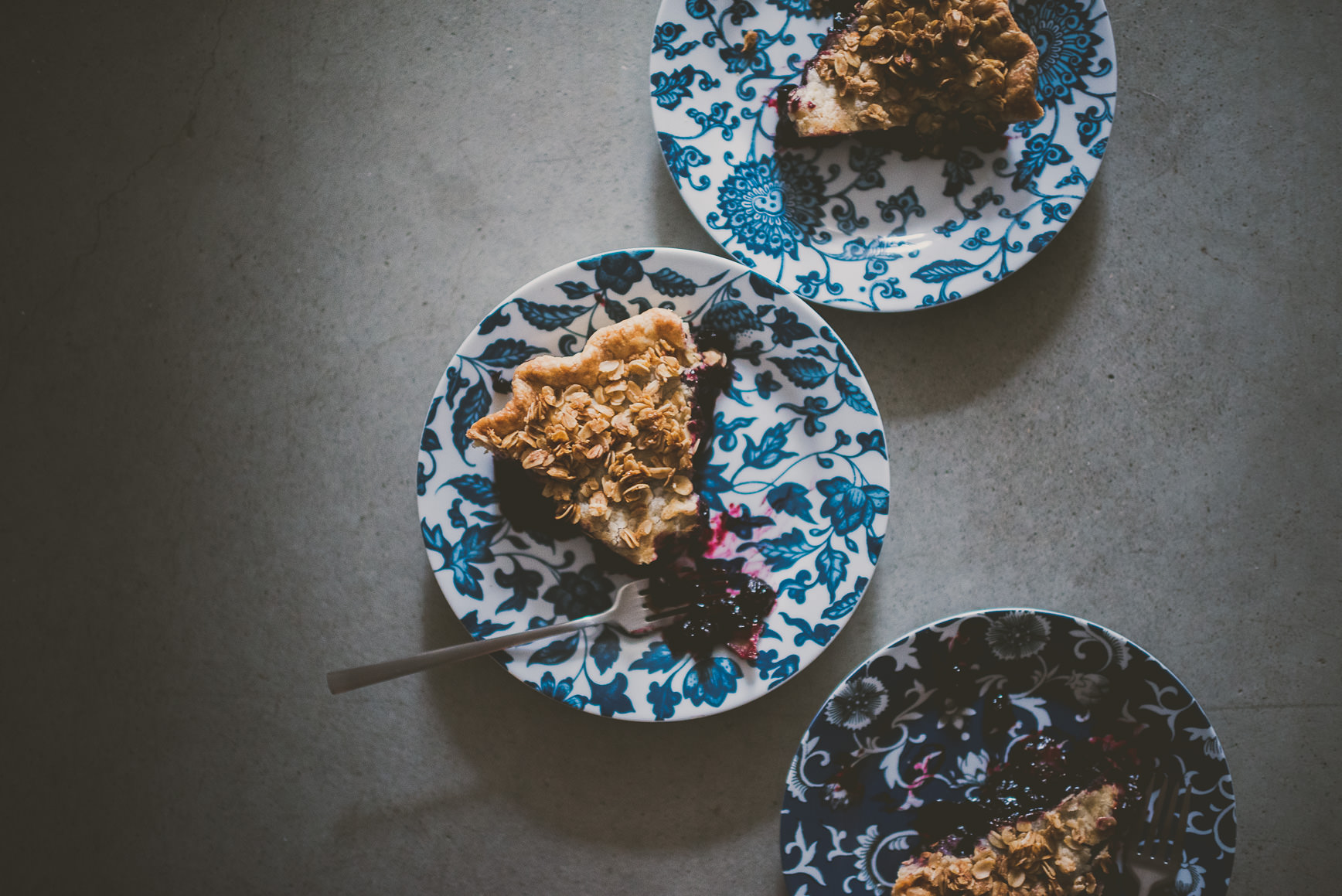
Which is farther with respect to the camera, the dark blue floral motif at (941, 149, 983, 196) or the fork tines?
the dark blue floral motif at (941, 149, 983, 196)

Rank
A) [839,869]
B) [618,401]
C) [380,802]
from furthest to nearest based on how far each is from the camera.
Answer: [380,802] → [839,869] → [618,401]

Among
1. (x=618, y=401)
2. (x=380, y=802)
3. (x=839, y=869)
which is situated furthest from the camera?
(x=380, y=802)

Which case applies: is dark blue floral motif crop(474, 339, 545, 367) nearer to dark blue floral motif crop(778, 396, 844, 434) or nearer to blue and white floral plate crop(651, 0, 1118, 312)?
blue and white floral plate crop(651, 0, 1118, 312)

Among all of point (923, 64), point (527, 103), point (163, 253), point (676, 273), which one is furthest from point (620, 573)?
point (163, 253)

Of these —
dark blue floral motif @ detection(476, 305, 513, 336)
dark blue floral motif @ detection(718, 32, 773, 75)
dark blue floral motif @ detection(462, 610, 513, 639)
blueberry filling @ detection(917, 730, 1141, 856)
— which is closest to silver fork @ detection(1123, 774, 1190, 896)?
blueberry filling @ detection(917, 730, 1141, 856)

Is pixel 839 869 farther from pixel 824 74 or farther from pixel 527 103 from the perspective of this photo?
pixel 527 103

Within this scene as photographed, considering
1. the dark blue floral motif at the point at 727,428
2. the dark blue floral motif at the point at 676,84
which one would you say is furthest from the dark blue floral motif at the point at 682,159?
the dark blue floral motif at the point at 727,428

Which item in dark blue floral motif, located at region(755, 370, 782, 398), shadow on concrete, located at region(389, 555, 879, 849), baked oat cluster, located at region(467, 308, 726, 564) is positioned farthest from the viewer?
shadow on concrete, located at region(389, 555, 879, 849)

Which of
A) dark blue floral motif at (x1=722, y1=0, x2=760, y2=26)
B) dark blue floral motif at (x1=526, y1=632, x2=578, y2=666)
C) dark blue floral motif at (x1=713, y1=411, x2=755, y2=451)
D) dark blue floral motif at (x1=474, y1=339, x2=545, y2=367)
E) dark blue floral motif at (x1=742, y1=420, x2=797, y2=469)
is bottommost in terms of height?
dark blue floral motif at (x1=526, y1=632, x2=578, y2=666)
